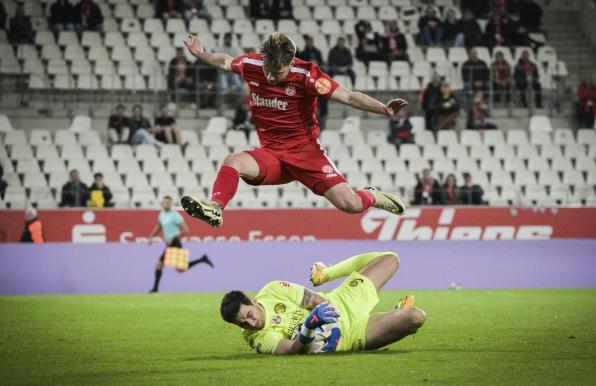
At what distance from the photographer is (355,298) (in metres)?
9.12

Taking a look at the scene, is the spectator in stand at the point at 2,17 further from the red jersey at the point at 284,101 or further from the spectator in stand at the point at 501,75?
the red jersey at the point at 284,101

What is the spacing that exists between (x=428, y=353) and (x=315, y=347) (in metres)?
1.03

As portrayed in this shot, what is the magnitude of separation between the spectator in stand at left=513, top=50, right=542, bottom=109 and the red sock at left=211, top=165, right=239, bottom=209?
16.6 metres

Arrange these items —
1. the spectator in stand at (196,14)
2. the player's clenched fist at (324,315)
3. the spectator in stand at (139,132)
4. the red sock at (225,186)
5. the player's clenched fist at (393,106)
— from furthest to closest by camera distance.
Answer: the spectator in stand at (196,14) → the spectator in stand at (139,132) → the red sock at (225,186) → the player's clenched fist at (393,106) → the player's clenched fist at (324,315)

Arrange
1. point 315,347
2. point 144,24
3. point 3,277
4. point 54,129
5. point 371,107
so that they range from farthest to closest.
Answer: point 144,24 < point 54,129 < point 3,277 < point 371,107 < point 315,347

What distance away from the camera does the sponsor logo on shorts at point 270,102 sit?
1033cm

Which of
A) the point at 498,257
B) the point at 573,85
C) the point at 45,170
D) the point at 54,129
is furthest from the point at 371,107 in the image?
the point at 573,85

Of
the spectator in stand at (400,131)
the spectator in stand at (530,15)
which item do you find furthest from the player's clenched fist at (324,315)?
the spectator in stand at (530,15)

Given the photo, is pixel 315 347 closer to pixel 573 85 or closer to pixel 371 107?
pixel 371 107

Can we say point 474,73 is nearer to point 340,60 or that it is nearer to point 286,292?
point 340,60

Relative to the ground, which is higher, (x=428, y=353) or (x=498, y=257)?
(x=428, y=353)

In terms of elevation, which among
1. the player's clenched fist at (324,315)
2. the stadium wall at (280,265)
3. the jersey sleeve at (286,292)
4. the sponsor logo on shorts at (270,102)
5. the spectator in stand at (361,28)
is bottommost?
the stadium wall at (280,265)

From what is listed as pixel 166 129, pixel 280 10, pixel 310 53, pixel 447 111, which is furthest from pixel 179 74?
pixel 447 111

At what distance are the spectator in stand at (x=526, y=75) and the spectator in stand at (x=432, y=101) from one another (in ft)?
7.01
